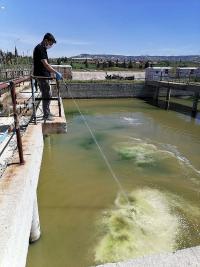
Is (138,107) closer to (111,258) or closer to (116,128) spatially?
(116,128)

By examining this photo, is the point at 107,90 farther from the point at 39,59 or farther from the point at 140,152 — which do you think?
the point at 39,59

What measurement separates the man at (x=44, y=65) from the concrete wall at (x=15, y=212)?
7.24 ft

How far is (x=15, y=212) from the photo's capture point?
91.6 inches

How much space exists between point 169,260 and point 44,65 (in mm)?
4216

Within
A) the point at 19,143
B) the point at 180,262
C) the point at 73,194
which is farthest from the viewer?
the point at 73,194

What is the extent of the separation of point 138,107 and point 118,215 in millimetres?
17095

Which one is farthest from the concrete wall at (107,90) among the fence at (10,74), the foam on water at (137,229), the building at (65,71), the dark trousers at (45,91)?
the dark trousers at (45,91)

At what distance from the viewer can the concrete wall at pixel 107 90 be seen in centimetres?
2623

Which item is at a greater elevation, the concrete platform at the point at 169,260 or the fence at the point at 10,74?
the fence at the point at 10,74

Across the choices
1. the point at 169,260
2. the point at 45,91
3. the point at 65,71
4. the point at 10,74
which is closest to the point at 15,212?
the point at 169,260

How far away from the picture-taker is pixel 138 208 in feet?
22.1

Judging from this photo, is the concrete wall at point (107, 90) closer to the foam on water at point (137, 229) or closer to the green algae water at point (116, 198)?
the green algae water at point (116, 198)

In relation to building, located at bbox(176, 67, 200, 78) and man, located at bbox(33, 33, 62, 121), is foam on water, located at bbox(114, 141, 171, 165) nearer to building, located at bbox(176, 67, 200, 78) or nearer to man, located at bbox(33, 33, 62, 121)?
man, located at bbox(33, 33, 62, 121)

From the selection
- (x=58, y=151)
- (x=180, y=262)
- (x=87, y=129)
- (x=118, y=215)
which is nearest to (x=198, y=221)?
(x=118, y=215)
